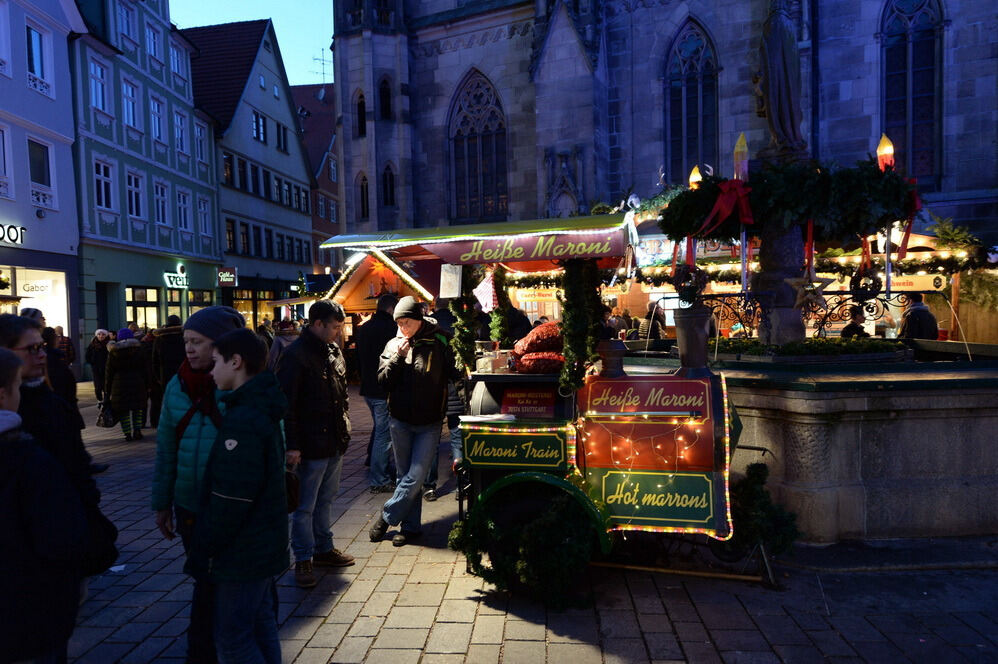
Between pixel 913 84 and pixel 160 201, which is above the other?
pixel 913 84

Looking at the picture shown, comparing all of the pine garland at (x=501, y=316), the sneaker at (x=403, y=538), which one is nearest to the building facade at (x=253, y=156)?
the pine garland at (x=501, y=316)

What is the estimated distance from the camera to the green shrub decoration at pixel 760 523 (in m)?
4.08

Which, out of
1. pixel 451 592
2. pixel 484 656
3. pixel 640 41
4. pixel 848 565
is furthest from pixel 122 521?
pixel 640 41

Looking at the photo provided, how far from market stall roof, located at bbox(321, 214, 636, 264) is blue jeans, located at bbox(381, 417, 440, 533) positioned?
1.47 m

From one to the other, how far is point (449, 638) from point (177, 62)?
30.1 meters

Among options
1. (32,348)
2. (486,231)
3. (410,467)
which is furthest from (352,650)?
(486,231)

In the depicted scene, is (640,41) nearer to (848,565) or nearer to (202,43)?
(848,565)

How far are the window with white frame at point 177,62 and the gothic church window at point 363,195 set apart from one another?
29.6 ft

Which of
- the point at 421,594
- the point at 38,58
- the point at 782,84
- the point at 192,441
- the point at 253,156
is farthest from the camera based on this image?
the point at 253,156

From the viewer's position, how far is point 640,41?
22.6 metres

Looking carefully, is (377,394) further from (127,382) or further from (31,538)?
(127,382)

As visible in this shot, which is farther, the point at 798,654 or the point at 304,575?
the point at 304,575

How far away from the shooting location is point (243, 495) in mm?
2555

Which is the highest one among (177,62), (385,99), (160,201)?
(177,62)
